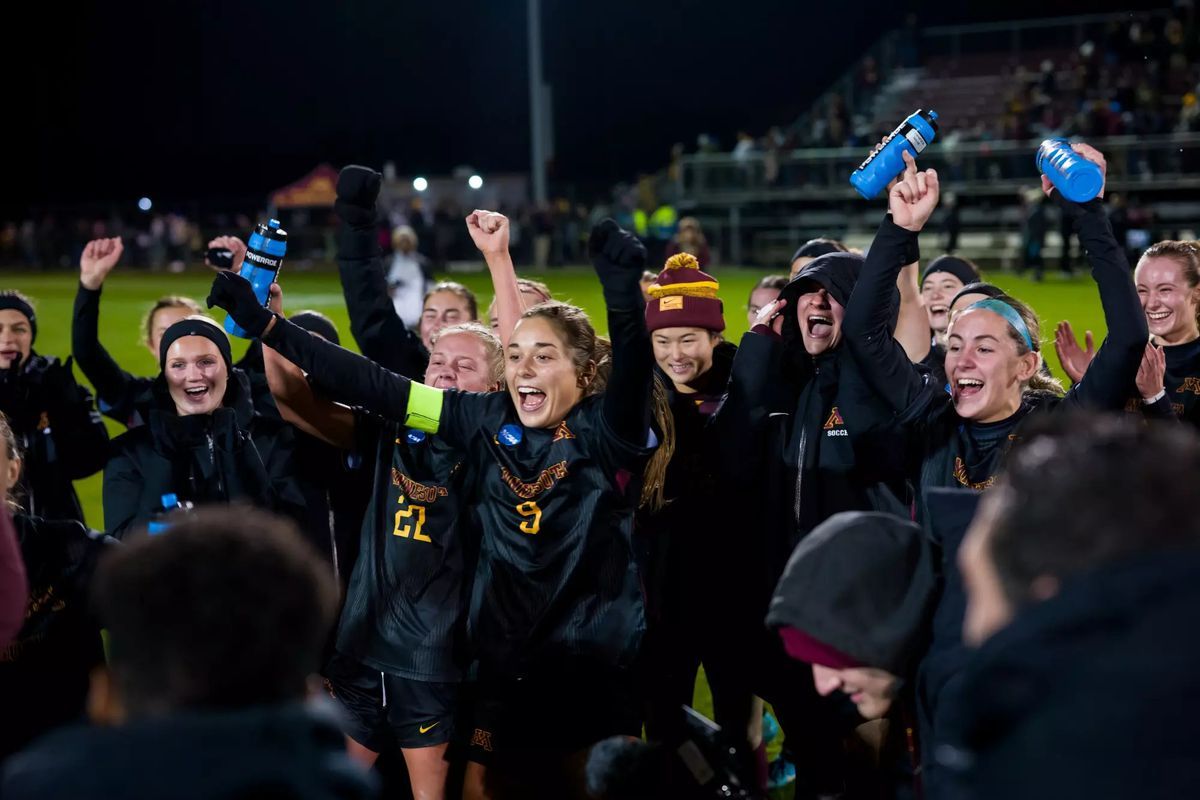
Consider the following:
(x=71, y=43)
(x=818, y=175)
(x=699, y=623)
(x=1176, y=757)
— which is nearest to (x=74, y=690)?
(x=699, y=623)

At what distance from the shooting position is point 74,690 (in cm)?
360

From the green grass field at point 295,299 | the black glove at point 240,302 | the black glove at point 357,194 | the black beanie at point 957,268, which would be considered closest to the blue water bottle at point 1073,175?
the black glove at point 357,194

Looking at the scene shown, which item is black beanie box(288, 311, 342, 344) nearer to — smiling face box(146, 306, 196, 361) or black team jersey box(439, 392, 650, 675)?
smiling face box(146, 306, 196, 361)

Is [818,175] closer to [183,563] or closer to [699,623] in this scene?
[699,623]

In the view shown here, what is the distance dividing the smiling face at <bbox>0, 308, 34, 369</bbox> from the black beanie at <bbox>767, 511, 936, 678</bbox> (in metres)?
4.76

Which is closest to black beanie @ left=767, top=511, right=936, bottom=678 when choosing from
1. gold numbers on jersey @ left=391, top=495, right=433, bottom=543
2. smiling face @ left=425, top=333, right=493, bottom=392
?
gold numbers on jersey @ left=391, top=495, right=433, bottom=543

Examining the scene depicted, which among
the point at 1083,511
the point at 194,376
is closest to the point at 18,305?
the point at 194,376

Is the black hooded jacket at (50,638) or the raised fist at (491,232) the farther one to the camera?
the raised fist at (491,232)

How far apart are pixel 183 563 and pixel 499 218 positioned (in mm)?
3051

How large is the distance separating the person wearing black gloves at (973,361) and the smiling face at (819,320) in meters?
0.46

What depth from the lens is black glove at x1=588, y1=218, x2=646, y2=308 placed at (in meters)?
3.24

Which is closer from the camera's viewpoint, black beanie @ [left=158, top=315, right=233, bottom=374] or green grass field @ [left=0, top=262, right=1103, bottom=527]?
black beanie @ [left=158, top=315, right=233, bottom=374]

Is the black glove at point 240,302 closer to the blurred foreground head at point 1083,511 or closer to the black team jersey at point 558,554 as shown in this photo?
the black team jersey at point 558,554

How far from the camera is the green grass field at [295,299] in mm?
15703
